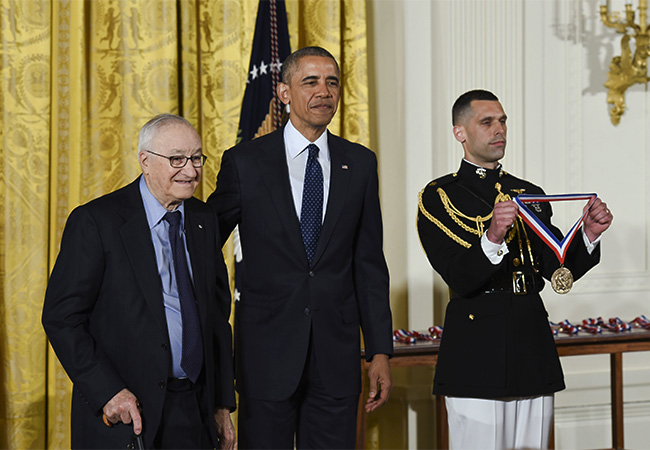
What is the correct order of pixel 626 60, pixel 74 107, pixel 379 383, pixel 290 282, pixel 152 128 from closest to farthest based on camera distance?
pixel 152 128 < pixel 290 282 < pixel 379 383 < pixel 74 107 < pixel 626 60

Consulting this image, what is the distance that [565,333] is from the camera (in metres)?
4.18

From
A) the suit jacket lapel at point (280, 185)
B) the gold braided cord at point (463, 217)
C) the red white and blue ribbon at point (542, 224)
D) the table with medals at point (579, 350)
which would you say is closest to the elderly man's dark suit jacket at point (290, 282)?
the suit jacket lapel at point (280, 185)

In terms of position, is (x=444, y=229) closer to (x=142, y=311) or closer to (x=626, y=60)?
(x=142, y=311)

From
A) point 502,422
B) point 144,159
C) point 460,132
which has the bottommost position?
point 502,422

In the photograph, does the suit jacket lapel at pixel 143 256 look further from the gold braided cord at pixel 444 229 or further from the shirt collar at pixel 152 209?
the gold braided cord at pixel 444 229

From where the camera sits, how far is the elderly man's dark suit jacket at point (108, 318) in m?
2.23

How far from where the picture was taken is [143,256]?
2.30m

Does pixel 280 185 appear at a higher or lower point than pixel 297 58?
lower

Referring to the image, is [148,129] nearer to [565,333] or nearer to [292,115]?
[292,115]

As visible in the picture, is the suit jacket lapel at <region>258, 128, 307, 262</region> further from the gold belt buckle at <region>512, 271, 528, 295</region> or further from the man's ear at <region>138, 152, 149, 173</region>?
the gold belt buckle at <region>512, 271, 528, 295</region>

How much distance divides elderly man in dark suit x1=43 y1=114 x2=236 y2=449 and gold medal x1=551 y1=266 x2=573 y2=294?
124 cm

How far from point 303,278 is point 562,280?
0.94m

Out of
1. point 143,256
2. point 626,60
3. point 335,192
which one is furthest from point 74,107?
point 626,60

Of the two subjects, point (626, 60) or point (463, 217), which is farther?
point (626, 60)
